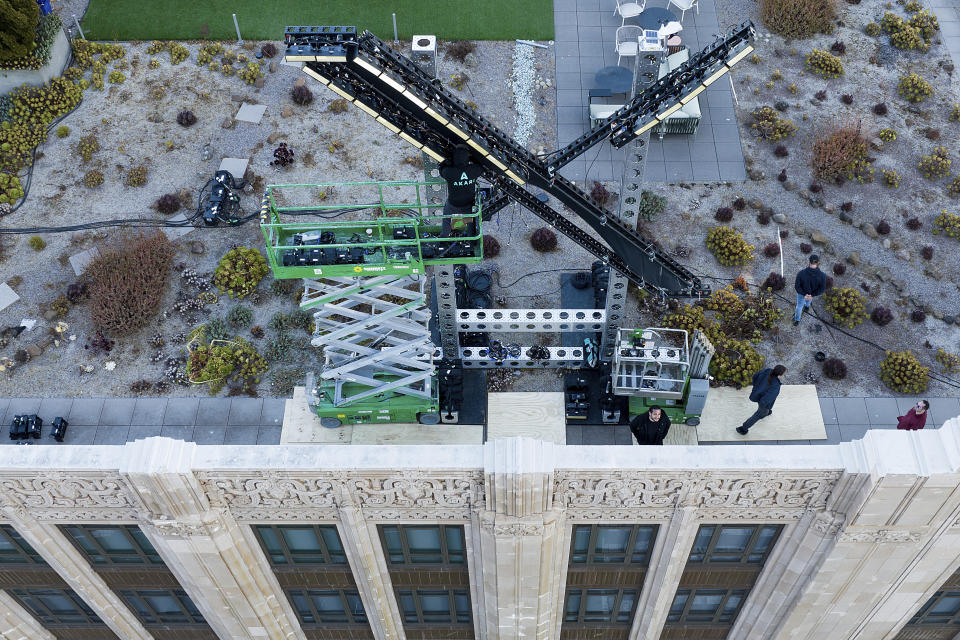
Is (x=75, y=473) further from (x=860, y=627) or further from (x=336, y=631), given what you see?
(x=860, y=627)

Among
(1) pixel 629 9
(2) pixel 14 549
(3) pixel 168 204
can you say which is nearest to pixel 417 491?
(2) pixel 14 549

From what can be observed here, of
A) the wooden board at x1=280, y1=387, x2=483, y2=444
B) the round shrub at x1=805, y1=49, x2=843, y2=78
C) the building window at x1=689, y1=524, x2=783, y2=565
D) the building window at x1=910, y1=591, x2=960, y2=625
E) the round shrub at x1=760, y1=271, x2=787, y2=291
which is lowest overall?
the building window at x1=910, y1=591, x2=960, y2=625

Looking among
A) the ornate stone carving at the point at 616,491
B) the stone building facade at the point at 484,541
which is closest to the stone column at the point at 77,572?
the stone building facade at the point at 484,541

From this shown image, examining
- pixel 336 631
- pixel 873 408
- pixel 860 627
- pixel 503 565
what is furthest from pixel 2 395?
pixel 873 408

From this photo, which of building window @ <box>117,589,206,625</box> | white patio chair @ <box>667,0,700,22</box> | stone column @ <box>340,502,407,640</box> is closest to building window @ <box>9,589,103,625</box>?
building window @ <box>117,589,206,625</box>

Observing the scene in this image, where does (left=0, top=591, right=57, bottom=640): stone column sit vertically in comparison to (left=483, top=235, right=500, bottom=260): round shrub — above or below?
below

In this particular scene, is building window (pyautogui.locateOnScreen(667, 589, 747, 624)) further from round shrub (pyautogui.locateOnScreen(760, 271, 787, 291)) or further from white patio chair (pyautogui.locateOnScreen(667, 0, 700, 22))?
white patio chair (pyautogui.locateOnScreen(667, 0, 700, 22))
